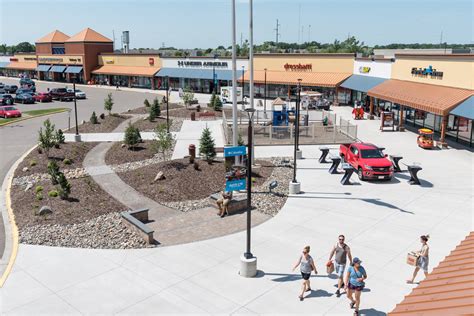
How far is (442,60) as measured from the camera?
3309cm

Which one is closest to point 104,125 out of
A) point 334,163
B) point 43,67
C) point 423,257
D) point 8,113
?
point 8,113

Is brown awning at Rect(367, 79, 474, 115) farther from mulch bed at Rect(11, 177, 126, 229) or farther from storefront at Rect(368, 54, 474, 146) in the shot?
mulch bed at Rect(11, 177, 126, 229)

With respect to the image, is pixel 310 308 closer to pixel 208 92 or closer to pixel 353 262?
pixel 353 262

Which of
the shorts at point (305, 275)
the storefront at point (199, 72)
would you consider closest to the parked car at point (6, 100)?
the storefront at point (199, 72)

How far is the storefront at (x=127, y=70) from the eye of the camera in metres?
76.3

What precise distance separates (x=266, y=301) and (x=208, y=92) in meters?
60.7

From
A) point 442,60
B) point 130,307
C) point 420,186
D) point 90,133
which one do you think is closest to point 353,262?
point 130,307

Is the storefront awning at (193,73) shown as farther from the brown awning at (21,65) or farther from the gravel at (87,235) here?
the gravel at (87,235)

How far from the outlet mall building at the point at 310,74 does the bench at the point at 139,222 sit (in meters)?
15.5

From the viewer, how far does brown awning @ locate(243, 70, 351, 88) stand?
53719 millimetres

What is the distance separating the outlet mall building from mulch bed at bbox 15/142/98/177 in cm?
1233

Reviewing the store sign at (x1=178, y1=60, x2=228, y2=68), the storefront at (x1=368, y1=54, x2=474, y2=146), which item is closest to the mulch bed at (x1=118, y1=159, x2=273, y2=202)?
the storefront at (x1=368, y1=54, x2=474, y2=146)

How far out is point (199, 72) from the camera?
6881cm

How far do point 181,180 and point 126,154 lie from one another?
845 centimetres
